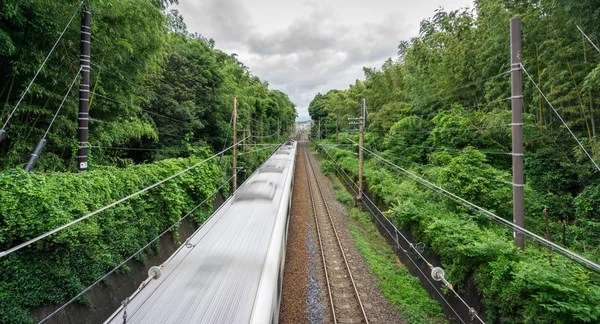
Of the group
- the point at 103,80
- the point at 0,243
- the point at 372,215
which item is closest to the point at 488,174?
the point at 372,215

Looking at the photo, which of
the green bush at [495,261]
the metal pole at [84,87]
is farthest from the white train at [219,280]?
the green bush at [495,261]

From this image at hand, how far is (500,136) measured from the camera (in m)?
9.71

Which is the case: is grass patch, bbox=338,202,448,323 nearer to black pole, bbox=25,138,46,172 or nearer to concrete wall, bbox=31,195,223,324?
concrete wall, bbox=31,195,223,324

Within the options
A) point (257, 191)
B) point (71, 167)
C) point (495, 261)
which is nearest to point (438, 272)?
point (495, 261)

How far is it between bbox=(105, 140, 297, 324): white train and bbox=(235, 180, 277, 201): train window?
1.77 metres

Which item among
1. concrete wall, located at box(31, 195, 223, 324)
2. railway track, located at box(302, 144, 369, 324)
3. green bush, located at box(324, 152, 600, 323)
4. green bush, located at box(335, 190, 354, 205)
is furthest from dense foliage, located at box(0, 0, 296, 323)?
green bush, located at box(335, 190, 354, 205)

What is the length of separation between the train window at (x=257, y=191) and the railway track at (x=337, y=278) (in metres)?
2.72

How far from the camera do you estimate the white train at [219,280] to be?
3291mm

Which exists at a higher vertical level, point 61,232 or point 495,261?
point 61,232

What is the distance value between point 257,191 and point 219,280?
510 centimetres

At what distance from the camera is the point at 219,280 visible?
13.1ft

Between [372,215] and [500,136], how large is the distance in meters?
6.17

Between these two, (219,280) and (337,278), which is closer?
(219,280)

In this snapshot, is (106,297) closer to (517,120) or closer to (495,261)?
(495,261)
